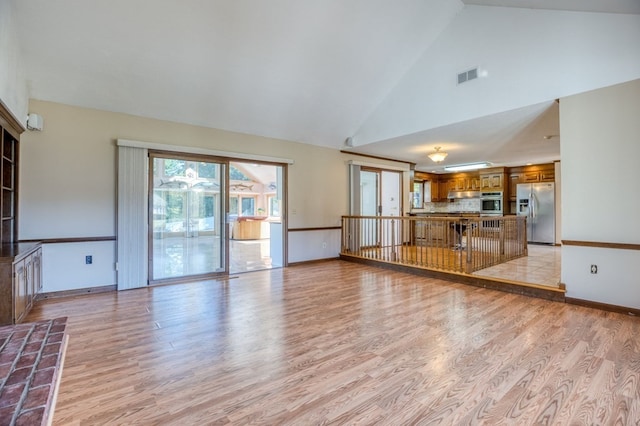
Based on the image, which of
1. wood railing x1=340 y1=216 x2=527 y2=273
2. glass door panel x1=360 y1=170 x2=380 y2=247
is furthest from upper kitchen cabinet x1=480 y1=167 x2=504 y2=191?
glass door panel x1=360 y1=170 x2=380 y2=247

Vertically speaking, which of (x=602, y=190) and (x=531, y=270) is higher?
(x=602, y=190)

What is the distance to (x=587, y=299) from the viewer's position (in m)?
3.53

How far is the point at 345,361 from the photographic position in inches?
90.7

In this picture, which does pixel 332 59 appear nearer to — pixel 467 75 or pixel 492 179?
pixel 467 75

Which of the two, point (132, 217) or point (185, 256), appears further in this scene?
point (185, 256)

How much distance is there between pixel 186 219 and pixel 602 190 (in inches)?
221

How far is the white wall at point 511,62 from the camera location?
3.32 meters

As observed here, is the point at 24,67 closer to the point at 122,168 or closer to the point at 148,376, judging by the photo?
the point at 122,168

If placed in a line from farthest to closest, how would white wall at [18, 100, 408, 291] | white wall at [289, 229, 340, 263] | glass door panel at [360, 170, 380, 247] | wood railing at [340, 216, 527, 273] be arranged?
glass door panel at [360, 170, 380, 247]
white wall at [289, 229, 340, 263]
wood railing at [340, 216, 527, 273]
white wall at [18, 100, 408, 291]

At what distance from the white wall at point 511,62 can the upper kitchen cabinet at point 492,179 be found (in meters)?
5.66

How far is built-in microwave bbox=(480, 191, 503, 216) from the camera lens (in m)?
9.45

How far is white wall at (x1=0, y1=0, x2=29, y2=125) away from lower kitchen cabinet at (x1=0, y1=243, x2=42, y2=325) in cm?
140

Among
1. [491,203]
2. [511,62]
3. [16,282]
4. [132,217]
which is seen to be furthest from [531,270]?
[16,282]

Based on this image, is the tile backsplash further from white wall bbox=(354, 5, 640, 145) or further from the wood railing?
white wall bbox=(354, 5, 640, 145)
